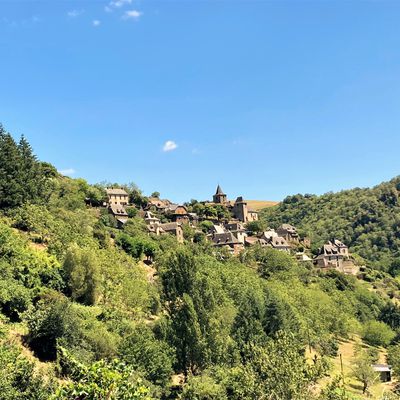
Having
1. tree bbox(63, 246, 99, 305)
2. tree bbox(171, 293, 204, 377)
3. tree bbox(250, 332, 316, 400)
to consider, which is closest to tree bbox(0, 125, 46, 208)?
tree bbox(63, 246, 99, 305)

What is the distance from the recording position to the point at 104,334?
2762cm

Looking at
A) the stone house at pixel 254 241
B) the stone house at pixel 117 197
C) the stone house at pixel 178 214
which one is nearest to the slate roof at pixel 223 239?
the stone house at pixel 254 241

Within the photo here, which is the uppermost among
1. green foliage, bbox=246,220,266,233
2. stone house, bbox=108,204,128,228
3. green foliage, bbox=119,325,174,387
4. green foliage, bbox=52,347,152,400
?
stone house, bbox=108,204,128,228

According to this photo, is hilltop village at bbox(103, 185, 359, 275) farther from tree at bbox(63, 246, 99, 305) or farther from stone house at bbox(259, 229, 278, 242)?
tree at bbox(63, 246, 99, 305)

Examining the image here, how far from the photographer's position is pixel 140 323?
3112 centimetres

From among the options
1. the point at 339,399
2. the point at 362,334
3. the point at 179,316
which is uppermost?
the point at 179,316

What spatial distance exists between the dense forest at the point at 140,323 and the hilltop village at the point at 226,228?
1545cm

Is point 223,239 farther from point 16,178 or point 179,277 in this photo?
point 179,277

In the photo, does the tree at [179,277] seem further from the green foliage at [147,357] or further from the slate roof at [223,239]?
the slate roof at [223,239]

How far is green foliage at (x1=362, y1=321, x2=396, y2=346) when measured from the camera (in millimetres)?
66812

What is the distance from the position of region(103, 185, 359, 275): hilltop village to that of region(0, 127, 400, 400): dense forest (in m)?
15.4

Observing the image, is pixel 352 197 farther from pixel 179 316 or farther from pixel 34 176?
pixel 179 316

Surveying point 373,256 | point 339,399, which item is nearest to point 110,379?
point 339,399

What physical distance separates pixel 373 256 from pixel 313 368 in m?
127
